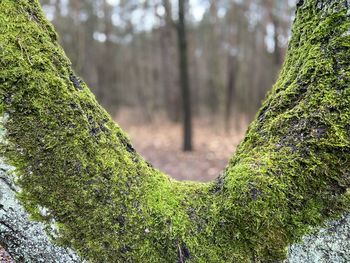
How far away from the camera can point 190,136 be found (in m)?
12.8

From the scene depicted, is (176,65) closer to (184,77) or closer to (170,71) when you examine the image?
(170,71)

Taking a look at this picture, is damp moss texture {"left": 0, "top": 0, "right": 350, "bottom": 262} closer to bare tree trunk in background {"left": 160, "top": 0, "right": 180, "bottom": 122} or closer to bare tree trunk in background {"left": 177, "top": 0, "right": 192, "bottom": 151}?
bare tree trunk in background {"left": 177, "top": 0, "right": 192, "bottom": 151}

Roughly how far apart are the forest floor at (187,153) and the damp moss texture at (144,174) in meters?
1.55

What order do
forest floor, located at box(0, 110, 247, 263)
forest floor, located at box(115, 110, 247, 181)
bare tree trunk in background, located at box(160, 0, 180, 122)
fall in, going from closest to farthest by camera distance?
forest floor, located at box(0, 110, 247, 263), forest floor, located at box(115, 110, 247, 181), bare tree trunk in background, located at box(160, 0, 180, 122)

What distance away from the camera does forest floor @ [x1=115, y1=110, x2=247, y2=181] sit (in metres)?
9.67

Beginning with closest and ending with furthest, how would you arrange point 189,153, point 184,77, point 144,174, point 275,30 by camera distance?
point 144,174 < point 184,77 < point 189,153 < point 275,30

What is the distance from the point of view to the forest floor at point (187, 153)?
9562mm

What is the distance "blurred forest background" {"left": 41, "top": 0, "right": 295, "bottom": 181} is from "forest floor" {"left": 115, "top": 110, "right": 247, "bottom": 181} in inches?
1.4

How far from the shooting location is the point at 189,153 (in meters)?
12.4

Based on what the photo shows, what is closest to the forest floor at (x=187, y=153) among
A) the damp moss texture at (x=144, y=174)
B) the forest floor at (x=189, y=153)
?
the forest floor at (x=189, y=153)

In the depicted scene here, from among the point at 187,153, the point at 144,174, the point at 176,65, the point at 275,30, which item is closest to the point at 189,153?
the point at 187,153

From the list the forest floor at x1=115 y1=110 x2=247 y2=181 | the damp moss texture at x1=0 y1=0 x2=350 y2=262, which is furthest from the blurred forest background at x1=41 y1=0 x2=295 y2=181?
the damp moss texture at x1=0 y1=0 x2=350 y2=262

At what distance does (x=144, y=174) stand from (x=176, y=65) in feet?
60.8

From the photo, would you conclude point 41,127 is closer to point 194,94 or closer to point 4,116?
point 4,116
